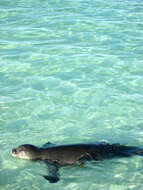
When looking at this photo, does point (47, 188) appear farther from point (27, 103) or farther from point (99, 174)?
point (27, 103)

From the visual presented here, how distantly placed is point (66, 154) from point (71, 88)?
3379 mm

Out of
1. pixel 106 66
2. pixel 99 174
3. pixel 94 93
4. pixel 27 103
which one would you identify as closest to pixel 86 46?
pixel 106 66

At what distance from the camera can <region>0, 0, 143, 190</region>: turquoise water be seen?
573 cm

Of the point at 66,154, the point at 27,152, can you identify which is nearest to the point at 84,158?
the point at 66,154

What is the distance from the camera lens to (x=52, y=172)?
5.52m

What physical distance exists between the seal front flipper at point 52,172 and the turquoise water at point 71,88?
13 cm

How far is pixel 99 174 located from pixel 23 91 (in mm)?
3524

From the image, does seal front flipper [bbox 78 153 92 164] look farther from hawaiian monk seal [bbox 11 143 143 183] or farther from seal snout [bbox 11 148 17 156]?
seal snout [bbox 11 148 17 156]

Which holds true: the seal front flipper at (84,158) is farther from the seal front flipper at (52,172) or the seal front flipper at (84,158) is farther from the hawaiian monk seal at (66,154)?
the seal front flipper at (52,172)

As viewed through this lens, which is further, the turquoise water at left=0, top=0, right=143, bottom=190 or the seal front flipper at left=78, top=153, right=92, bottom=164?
the turquoise water at left=0, top=0, right=143, bottom=190

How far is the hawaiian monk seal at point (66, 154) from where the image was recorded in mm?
5543

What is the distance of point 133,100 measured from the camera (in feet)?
26.8

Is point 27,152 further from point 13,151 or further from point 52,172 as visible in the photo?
point 52,172

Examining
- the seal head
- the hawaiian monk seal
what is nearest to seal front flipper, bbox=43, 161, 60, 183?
the hawaiian monk seal
